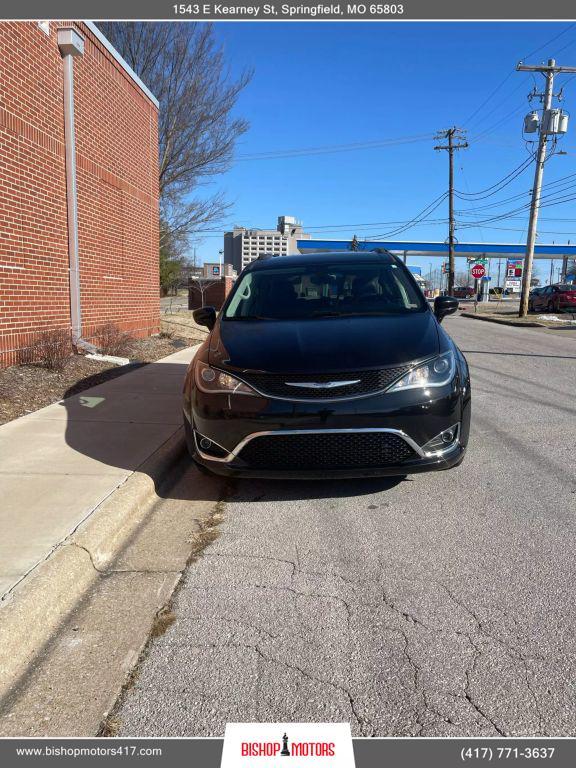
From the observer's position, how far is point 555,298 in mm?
30750

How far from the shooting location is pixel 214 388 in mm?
3848

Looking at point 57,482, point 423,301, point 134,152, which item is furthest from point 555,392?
point 134,152

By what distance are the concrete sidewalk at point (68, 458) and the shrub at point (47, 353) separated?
0.73m

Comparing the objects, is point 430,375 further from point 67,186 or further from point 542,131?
point 542,131

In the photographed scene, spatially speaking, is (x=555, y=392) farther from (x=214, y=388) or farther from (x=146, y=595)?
(x=146, y=595)

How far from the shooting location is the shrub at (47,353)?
771 cm

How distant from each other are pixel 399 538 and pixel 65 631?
6.24ft

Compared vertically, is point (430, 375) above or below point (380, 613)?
above

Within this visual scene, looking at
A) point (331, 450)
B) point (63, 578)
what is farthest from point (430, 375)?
point (63, 578)

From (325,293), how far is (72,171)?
234 inches

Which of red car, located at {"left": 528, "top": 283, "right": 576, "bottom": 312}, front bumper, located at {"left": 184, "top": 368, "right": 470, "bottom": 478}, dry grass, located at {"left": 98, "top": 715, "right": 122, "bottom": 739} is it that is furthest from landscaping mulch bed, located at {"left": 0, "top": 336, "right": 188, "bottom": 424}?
red car, located at {"left": 528, "top": 283, "right": 576, "bottom": 312}

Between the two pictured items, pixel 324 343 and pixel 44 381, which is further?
pixel 44 381

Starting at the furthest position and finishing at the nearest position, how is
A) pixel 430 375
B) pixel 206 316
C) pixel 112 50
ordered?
1. pixel 112 50
2. pixel 206 316
3. pixel 430 375

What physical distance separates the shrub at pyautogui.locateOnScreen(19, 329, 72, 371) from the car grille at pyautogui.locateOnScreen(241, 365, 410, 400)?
496 centimetres
